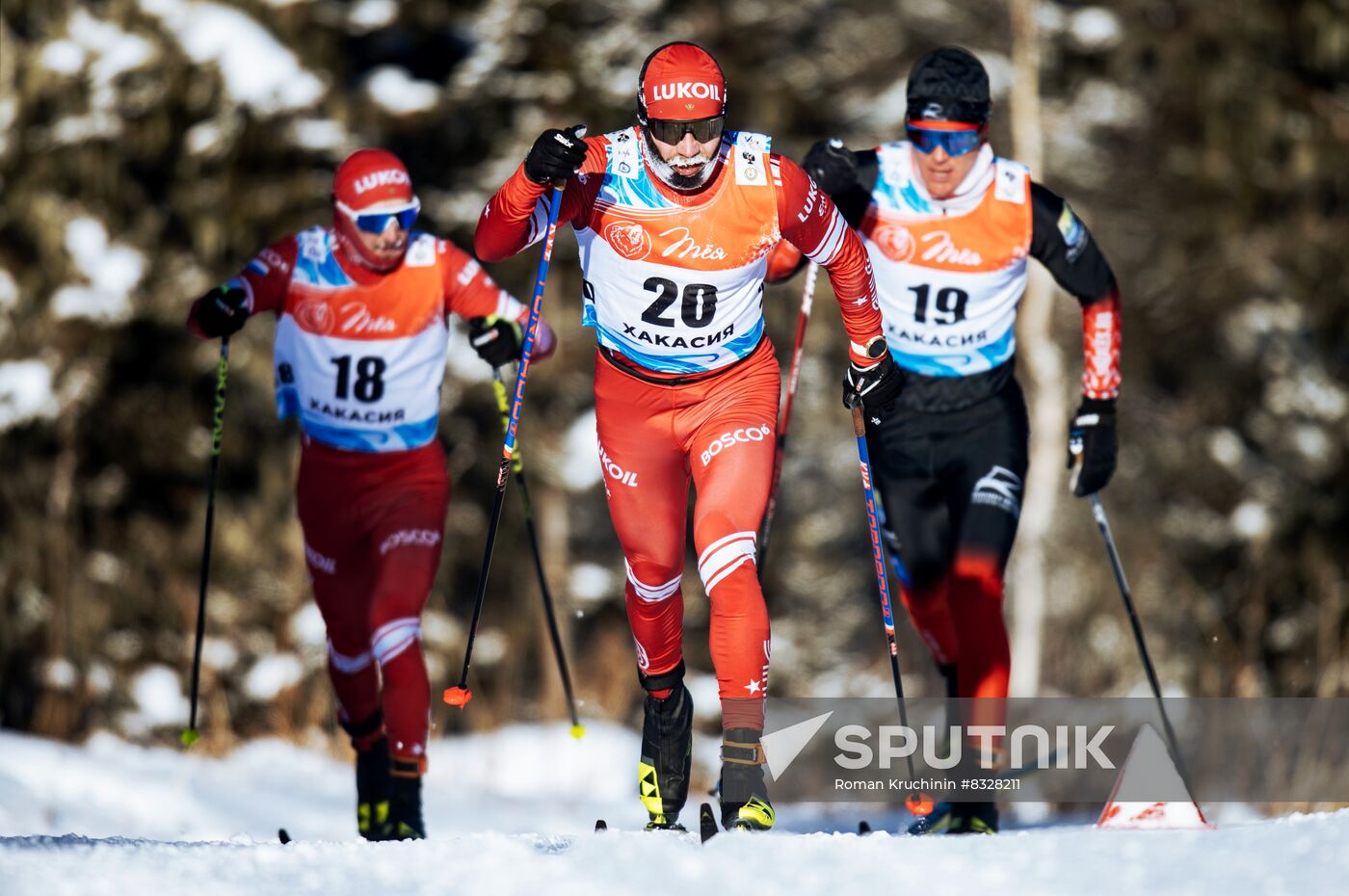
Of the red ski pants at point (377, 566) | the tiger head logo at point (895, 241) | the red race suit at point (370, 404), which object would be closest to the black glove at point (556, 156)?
the red race suit at point (370, 404)

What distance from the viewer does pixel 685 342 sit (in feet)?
17.8

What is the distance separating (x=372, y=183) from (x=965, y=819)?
3310 millimetres

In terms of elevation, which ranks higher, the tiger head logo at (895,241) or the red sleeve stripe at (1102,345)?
the tiger head logo at (895,241)

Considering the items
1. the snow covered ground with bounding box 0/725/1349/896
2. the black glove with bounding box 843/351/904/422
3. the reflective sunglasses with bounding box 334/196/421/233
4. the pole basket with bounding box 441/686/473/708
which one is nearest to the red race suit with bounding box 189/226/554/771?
the reflective sunglasses with bounding box 334/196/421/233

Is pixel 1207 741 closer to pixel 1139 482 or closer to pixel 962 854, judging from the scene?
pixel 1139 482

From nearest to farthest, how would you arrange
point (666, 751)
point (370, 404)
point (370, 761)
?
point (666, 751)
point (370, 404)
point (370, 761)

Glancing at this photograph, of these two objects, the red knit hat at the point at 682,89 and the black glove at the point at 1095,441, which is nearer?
the red knit hat at the point at 682,89

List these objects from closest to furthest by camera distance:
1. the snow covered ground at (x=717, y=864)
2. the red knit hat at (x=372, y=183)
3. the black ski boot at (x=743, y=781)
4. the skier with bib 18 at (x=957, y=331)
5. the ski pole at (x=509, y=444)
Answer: the snow covered ground at (x=717, y=864) → the black ski boot at (x=743, y=781) → the ski pole at (x=509, y=444) → the skier with bib 18 at (x=957, y=331) → the red knit hat at (x=372, y=183)

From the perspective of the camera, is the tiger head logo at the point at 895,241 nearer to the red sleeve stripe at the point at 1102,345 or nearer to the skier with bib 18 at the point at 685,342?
the red sleeve stripe at the point at 1102,345

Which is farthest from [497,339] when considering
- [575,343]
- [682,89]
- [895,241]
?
[575,343]

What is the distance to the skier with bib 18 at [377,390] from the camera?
262 inches

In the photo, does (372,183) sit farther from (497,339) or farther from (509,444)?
(509,444)

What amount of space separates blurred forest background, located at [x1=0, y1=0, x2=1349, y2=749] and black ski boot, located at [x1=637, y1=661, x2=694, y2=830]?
8793 millimetres

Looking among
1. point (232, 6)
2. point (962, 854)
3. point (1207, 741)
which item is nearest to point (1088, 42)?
point (1207, 741)
